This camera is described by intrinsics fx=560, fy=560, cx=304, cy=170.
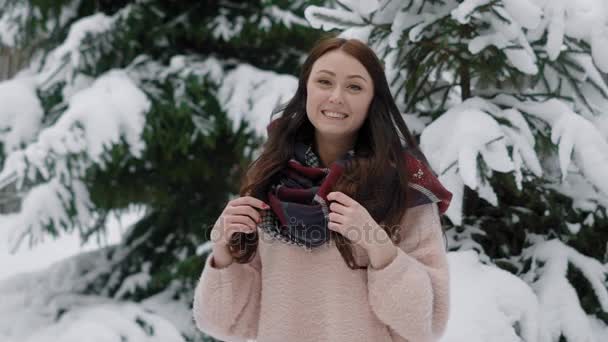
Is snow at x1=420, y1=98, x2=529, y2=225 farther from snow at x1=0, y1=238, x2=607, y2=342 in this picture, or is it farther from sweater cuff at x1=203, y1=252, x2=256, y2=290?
sweater cuff at x1=203, y1=252, x2=256, y2=290

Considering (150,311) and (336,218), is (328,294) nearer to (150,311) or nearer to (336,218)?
(336,218)

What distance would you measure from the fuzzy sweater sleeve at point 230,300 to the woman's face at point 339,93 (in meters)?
0.37

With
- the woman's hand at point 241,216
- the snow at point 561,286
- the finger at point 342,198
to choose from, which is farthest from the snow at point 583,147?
the woman's hand at point 241,216

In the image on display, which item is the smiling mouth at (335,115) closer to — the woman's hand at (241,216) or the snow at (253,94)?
the woman's hand at (241,216)

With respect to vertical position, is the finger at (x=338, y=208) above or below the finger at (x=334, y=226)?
above

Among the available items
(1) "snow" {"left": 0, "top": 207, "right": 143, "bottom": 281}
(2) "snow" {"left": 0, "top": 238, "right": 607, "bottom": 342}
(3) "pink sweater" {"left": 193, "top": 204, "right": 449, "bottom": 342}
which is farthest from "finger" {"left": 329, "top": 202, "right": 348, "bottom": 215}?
(1) "snow" {"left": 0, "top": 207, "right": 143, "bottom": 281}

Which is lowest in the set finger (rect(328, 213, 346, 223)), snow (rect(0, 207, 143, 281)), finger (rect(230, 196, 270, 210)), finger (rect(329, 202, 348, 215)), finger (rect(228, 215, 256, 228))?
snow (rect(0, 207, 143, 281))

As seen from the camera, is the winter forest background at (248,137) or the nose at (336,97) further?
the winter forest background at (248,137)

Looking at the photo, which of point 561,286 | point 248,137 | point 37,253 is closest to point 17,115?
point 248,137

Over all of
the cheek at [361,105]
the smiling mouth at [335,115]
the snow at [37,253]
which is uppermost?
the cheek at [361,105]

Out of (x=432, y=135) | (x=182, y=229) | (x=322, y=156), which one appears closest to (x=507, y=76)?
(x=432, y=135)

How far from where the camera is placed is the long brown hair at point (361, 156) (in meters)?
1.17

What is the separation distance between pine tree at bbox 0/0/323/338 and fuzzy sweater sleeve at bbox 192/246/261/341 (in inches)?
61.8

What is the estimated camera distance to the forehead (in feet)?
3.90
